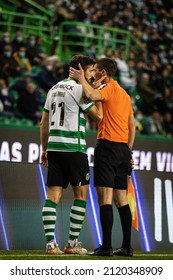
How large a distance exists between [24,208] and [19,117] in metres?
7.32

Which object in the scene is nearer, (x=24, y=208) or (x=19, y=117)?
(x=24, y=208)

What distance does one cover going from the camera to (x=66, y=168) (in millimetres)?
7715

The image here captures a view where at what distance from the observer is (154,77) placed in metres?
21.1

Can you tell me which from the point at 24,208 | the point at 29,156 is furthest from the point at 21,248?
the point at 29,156

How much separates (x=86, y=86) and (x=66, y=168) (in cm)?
79

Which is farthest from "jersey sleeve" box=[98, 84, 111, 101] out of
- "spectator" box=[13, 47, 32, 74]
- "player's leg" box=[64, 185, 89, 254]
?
"spectator" box=[13, 47, 32, 74]

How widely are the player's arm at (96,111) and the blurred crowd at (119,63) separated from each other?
27.1 ft

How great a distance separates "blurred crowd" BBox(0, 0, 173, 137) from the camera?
16.3m

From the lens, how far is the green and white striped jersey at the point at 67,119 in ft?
25.2

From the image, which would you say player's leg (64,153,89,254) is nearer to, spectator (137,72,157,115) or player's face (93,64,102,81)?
player's face (93,64,102,81)

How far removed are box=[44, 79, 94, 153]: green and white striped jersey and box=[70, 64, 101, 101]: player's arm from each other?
0.08m
